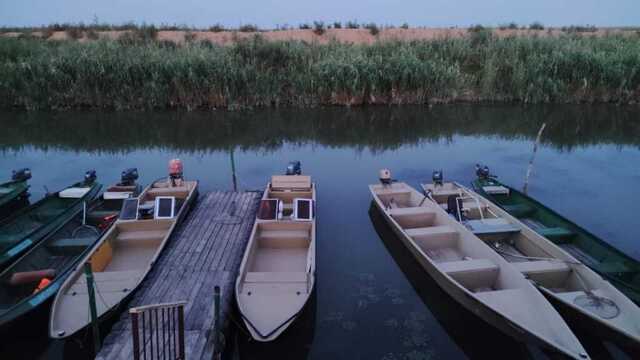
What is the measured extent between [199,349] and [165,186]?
22.4ft

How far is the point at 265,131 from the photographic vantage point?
19547mm

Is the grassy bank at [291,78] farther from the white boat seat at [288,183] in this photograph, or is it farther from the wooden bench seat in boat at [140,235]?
the wooden bench seat in boat at [140,235]

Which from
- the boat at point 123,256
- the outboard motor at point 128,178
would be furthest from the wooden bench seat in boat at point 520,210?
the outboard motor at point 128,178

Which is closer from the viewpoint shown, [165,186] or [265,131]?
[165,186]

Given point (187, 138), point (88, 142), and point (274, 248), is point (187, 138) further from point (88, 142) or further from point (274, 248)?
point (274, 248)

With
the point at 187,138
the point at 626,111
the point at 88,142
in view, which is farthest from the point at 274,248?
the point at 626,111

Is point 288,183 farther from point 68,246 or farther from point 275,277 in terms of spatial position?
point 68,246

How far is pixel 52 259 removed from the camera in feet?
28.9

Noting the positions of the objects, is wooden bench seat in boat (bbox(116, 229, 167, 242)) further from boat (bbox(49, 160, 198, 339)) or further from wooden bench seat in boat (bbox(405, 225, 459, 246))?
wooden bench seat in boat (bbox(405, 225, 459, 246))

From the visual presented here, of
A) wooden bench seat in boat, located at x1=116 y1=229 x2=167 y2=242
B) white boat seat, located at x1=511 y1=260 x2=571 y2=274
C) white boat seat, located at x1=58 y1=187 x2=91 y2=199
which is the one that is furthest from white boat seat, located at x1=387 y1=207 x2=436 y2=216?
white boat seat, located at x1=58 y1=187 x2=91 y2=199

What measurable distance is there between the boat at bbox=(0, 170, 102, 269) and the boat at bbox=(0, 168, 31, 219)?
1.14 metres

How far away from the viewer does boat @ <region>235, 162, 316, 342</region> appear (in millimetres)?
6410

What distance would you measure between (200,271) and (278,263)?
5.04 feet

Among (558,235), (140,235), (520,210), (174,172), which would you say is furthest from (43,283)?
(520,210)
